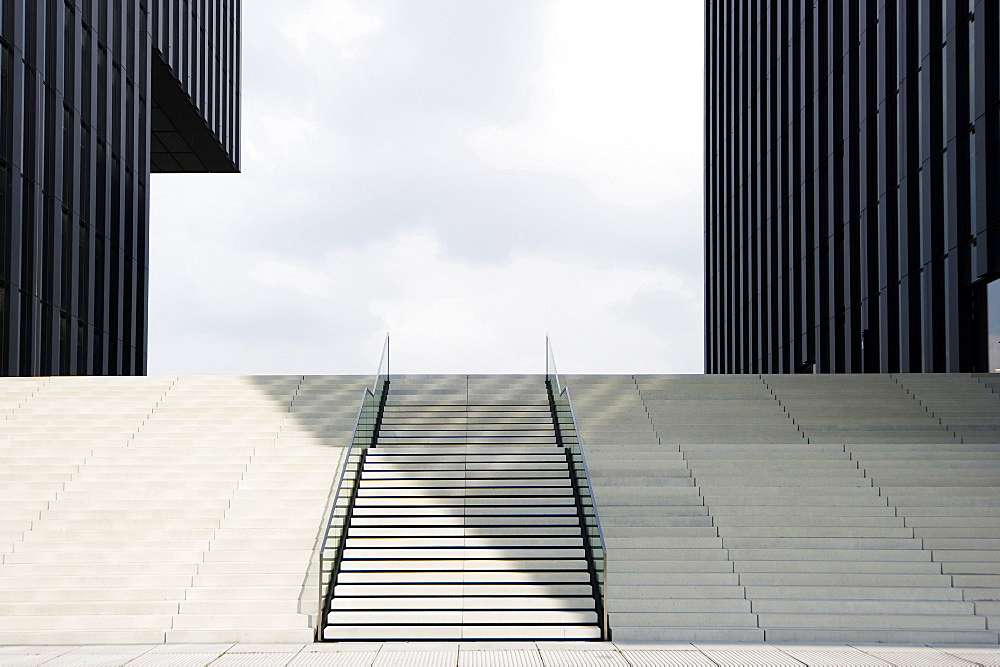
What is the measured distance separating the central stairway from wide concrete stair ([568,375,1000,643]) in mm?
633

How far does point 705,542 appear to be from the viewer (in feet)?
44.8

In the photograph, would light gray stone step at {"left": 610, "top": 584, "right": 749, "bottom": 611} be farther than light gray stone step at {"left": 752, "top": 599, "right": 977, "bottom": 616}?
Yes

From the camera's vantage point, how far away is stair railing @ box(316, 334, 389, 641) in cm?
1221

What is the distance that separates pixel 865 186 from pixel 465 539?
61.7 ft

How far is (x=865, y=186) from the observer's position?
28.6 meters

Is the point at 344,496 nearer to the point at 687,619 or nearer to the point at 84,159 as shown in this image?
the point at 687,619

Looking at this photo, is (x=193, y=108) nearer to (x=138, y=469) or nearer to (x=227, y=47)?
(x=227, y=47)

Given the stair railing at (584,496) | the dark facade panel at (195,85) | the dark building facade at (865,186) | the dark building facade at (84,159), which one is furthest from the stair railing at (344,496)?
the dark facade panel at (195,85)

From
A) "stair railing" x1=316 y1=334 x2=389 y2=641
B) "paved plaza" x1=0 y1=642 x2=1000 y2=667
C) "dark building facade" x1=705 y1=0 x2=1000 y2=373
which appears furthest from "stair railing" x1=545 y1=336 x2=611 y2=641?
"dark building facade" x1=705 y1=0 x2=1000 y2=373

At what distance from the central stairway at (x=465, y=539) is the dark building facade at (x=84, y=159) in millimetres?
13007

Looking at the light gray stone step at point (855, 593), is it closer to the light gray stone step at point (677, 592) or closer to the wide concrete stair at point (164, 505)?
the light gray stone step at point (677, 592)

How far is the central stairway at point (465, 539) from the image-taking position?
12164 mm

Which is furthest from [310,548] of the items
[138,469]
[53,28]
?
[53,28]

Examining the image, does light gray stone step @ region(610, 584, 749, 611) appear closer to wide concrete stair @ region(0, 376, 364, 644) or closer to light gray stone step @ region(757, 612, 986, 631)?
light gray stone step @ region(757, 612, 986, 631)
